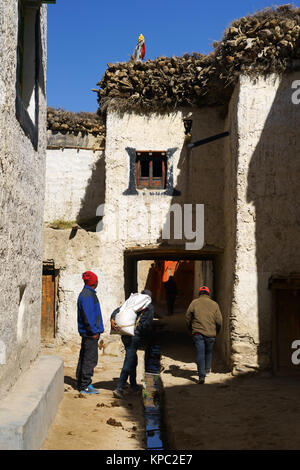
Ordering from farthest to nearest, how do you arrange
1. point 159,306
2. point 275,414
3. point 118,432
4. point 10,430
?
1. point 159,306
2. point 275,414
3. point 118,432
4. point 10,430

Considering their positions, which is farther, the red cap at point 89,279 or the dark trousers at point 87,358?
the red cap at point 89,279

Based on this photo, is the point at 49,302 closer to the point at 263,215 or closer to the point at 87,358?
the point at 87,358

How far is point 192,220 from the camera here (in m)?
11.5

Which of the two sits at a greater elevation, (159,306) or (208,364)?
(208,364)

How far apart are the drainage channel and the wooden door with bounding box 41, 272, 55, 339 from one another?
2440mm

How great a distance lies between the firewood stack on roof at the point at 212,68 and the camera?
966cm

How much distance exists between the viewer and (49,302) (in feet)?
38.7

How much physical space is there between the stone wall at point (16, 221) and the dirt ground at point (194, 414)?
0.98m

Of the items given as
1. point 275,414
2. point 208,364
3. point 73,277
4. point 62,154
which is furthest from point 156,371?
point 62,154

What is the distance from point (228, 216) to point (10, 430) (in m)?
7.71

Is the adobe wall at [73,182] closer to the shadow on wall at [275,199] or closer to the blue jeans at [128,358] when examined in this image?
the shadow on wall at [275,199]

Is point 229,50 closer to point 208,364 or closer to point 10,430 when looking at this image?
point 208,364
